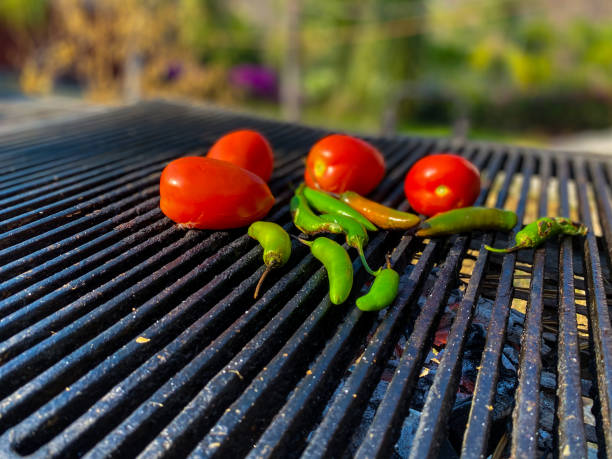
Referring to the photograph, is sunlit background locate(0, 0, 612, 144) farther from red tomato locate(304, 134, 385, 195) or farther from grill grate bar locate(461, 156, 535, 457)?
grill grate bar locate(461, 156, 535, 457)

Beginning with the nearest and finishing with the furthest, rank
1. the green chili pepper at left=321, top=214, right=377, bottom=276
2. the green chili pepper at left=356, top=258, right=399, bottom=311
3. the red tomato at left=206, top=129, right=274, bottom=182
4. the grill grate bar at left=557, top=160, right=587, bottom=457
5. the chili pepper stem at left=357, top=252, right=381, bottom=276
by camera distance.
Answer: the grill grate bar at left=557, top=160, right=587, bottom=457, the green chili pepper at left=356, top=258, right=399, bottom=311, the chili pepper stem at left=357, top=252, right=381, bottom=276, the green chili pepper at left=321, top=214, right=377, bottom=276, the red tomato at left=206, top=129, right=274, bottom=182

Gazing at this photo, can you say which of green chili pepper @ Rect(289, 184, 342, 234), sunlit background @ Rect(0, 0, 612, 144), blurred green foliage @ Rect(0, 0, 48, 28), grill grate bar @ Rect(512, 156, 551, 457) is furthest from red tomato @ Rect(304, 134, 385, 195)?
blurred green foliage @ Rect(0, 0, 48, 28)

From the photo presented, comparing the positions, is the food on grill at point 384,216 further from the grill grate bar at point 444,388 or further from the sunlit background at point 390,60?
the sunlit background at point 390,60

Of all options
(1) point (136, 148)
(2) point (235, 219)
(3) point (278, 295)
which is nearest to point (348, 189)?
(2) point (235, 219)

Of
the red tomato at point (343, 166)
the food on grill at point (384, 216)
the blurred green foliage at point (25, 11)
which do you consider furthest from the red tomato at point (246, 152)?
the blurred green foliage at point (25, 11)

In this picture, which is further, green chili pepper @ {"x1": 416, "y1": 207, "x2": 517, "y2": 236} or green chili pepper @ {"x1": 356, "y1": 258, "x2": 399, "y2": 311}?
green chili pepper @ {"x1": 416, "y1": 207, "x2": 517, "y2": 236}

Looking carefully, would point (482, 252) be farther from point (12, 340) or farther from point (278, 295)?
point (12, 340)

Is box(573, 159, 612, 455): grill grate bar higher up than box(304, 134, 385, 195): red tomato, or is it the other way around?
box(304, 134, 385, 195): red tomato
